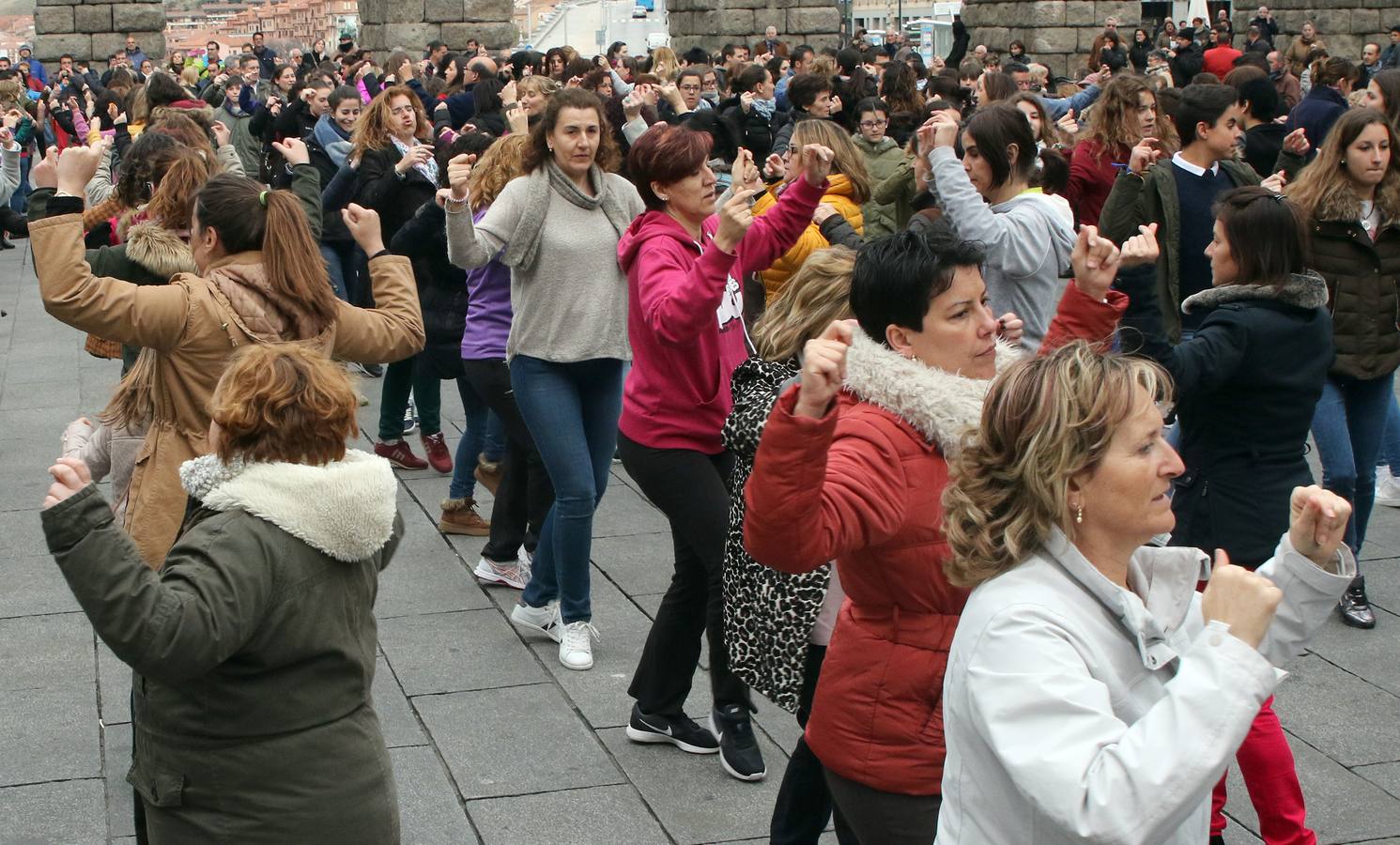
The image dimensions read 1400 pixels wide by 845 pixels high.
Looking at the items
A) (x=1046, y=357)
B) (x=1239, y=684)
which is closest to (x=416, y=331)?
(x=1046, y=357)

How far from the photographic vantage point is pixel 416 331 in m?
4.23

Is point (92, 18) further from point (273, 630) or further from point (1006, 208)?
point (273, 630)

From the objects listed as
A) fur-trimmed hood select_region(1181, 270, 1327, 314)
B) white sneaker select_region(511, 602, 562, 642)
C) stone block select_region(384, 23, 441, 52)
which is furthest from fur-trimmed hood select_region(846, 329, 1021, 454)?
stone block select_region(384, 23, 441, 52)

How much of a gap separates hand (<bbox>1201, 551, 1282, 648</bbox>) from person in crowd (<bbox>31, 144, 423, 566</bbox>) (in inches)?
99.1

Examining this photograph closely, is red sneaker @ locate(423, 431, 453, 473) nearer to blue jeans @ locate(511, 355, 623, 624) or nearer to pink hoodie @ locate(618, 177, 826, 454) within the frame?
blue jeans @ locate(511, 355, 623, 624)

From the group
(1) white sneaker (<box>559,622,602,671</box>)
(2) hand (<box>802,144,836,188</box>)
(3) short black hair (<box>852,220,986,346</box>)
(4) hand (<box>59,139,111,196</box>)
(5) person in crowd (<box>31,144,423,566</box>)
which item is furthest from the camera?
(1) white sneaker (<box>559,622,602,671</box>)

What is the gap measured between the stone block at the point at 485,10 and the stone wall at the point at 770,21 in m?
5.29

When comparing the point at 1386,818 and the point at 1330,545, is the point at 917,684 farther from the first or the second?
the point at 1386,818

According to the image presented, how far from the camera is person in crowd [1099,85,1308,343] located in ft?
19.8

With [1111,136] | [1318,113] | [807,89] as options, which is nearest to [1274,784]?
[1111,136]

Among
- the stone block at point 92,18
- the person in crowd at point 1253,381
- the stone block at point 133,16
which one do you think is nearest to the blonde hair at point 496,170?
the person in crowd at point 1253,381

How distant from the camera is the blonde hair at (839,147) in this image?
6.73 metres

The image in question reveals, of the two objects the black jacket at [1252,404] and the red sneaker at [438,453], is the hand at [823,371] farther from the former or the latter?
the red sneaker at [438,453]

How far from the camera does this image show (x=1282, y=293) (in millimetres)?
4375
